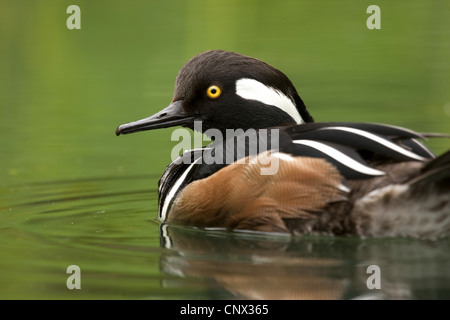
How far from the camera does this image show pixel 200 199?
21.3 feet

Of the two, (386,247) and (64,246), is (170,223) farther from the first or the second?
(386,247)

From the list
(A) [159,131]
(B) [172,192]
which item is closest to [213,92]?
(B) [172,192]

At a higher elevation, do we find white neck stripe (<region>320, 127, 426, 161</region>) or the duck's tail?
white neck stripe (<region>320, 127, 426, 161</region>)

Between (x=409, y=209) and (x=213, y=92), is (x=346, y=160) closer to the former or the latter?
(x=409, y=209)

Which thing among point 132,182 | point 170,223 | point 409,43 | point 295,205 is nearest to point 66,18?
point 409,43

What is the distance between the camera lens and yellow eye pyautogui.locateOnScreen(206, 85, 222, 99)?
7141mm

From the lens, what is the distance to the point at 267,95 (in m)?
6.98

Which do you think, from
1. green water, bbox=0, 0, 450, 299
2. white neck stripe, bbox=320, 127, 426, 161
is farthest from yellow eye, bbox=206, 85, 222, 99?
white neck stripe, bbox=320, 127, 426, 161

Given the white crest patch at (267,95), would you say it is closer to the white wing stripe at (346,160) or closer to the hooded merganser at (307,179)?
the hooded merganser at (307,179)

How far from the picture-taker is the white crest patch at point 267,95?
6945 mm

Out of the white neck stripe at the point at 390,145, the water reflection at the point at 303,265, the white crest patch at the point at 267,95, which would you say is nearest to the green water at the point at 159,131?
the water reflection at the point at 303,265

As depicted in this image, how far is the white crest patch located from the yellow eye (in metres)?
0.16

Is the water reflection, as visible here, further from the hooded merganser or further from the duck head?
the duck head

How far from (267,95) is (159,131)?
4112 mm
